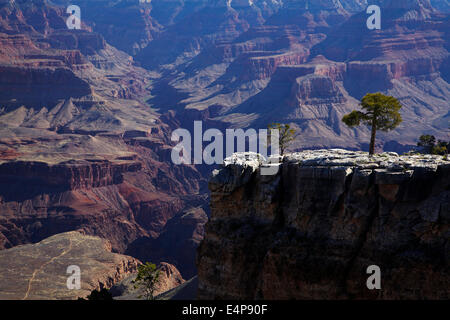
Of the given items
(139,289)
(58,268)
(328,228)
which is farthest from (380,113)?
(58,268)

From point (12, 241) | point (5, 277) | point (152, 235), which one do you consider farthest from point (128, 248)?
point (5, 277)

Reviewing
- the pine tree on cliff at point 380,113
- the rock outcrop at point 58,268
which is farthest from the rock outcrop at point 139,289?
the pine tree on cliff at point 380,113

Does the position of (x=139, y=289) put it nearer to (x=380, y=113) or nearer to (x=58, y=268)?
(x=58, y=268)

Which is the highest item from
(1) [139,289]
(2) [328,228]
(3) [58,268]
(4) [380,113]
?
(4) [380,113]

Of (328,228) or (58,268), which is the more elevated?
(328,228)

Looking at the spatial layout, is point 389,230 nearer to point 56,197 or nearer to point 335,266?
point 335,266

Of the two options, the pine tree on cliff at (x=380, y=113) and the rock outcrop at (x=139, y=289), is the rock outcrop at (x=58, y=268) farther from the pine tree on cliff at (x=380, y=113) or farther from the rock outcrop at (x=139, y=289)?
the pine tree on cliff at (x=380, y=113)
